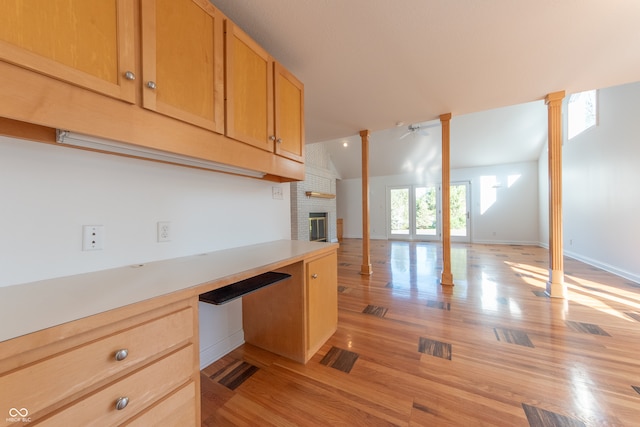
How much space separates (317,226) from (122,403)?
6.22 metres

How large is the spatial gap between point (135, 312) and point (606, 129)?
605 centimetres

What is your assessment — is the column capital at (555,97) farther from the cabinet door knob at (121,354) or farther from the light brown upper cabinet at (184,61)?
the cabinet door knob at (121,354)

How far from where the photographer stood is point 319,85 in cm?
230

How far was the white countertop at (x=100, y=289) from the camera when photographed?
0.56 m

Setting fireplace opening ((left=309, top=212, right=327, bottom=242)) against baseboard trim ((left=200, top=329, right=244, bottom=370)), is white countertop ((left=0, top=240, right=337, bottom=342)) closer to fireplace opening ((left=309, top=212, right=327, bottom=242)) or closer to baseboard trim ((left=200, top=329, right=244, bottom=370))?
baseboard trim ((left=200, top=329, right=244, bottom=370))

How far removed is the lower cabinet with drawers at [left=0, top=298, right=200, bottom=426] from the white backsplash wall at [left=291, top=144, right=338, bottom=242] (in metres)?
5.02

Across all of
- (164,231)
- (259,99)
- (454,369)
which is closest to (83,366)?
(164,231)

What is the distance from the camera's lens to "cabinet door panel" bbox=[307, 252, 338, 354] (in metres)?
1.55

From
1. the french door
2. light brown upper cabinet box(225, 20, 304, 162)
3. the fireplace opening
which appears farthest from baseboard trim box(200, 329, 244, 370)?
the french door

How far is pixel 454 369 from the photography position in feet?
4.81

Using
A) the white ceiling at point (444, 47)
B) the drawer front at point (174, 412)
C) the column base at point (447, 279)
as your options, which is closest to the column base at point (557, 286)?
the column base at point (447, 279)

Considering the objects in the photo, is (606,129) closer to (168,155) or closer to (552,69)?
(552,69)

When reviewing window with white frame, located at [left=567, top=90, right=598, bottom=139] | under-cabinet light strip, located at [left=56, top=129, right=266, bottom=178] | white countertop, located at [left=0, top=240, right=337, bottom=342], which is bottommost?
white countertop, located at [left=0, top=240, right=337, bottom=342]

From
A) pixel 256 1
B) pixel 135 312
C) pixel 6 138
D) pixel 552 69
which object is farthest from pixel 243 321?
pixel 552 69
